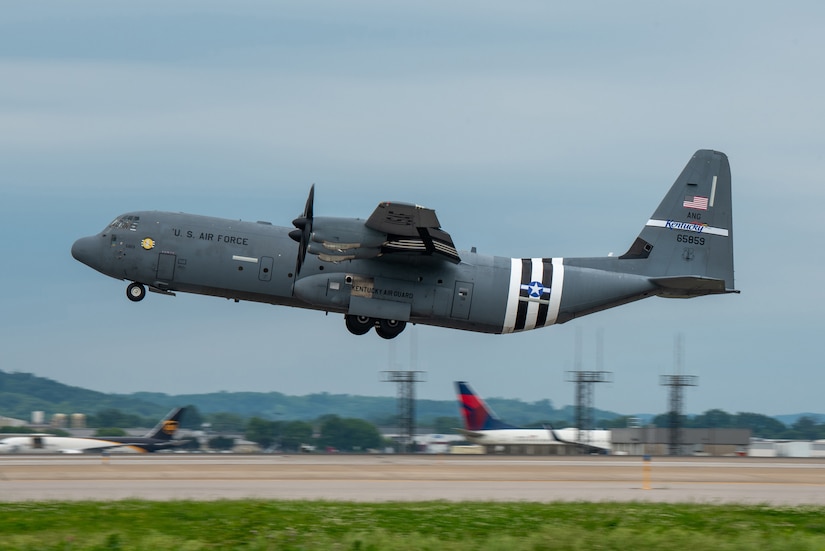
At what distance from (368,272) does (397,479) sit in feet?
30.0

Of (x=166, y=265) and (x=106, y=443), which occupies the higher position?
(x=166, y=265)

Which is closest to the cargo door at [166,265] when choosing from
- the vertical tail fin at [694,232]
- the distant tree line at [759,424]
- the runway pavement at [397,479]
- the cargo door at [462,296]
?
the runway pavement at [397,479]

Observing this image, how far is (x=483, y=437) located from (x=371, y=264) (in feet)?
104

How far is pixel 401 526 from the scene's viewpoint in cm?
1806

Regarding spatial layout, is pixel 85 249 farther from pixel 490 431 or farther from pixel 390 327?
pixel 490 431

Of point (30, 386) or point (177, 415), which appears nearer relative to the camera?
point (177, 415)

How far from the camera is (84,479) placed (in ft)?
80.0

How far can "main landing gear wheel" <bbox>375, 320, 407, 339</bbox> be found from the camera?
34844mm

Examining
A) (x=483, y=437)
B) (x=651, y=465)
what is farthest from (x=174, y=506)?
(x=483, y=437)

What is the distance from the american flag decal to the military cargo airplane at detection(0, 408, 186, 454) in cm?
3080

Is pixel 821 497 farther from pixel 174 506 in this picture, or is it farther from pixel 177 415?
pixel 177 415

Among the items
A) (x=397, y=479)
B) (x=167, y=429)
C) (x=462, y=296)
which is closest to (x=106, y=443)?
(x=167, y=429)

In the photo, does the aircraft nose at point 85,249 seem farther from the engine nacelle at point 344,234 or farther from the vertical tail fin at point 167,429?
the vertical tail fin at point 167,429

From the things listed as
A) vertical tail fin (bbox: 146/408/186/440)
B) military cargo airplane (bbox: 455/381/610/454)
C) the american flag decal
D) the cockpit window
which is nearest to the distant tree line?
military cargo airplane (bbox: 455/381/610/454)
